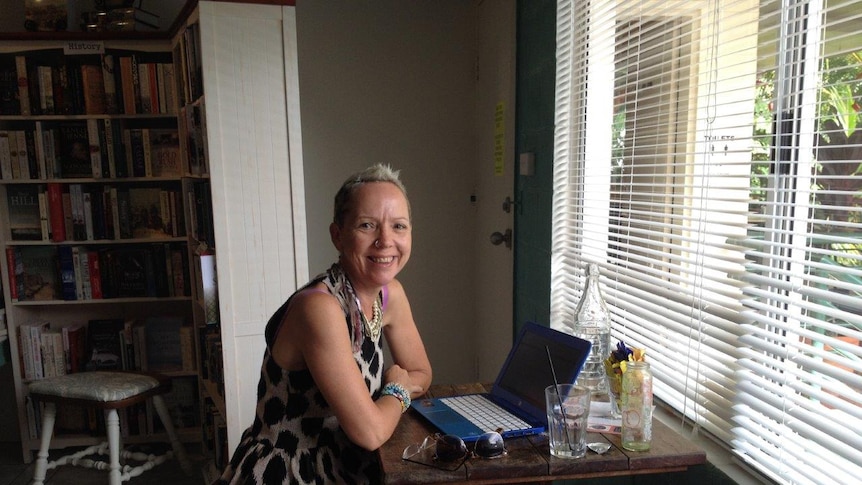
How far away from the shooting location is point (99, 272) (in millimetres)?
3221

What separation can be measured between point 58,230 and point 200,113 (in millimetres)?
1279

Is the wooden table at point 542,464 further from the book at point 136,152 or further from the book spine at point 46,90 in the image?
the book spine at point 46,90

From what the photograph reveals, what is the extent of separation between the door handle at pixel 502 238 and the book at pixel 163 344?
1.83 metres

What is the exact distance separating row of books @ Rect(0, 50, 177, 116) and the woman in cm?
214

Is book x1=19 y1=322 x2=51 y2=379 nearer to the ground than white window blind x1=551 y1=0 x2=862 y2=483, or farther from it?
nearer to the ground

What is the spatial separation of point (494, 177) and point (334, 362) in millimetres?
A: 1938

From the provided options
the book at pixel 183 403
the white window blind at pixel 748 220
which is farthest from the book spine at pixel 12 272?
the white window blind at pixel 748 220

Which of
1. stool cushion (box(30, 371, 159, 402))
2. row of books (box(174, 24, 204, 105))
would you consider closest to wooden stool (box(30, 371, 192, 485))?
stool cushion (box(30, 371, 159, 402))

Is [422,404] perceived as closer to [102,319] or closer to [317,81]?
[317,81]

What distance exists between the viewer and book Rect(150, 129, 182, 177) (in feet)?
10.5

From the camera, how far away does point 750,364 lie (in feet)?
4.29

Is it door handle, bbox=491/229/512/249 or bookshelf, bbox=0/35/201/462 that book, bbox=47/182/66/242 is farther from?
door handle, bbox=491/229/512/249

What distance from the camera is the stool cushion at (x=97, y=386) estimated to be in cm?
265

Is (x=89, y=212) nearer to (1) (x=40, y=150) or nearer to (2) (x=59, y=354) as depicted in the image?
(1) (x=40, y=150)
